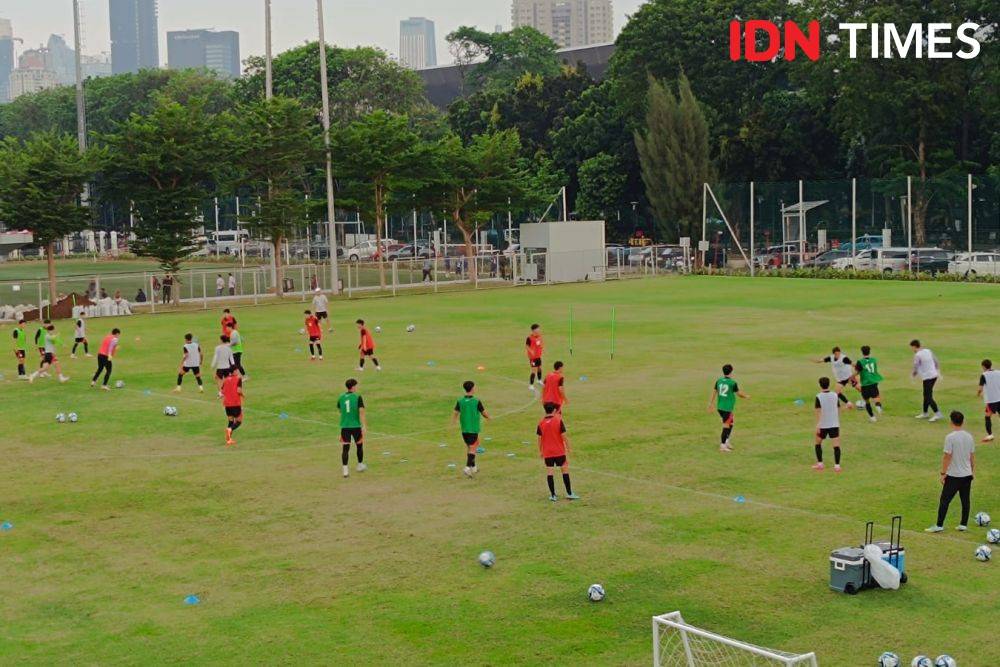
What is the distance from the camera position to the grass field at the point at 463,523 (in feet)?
49.1

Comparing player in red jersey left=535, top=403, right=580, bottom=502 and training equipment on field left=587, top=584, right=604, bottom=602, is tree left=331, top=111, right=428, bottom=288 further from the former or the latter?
training equipment on field left=587, top=584, right=604, bottom=602

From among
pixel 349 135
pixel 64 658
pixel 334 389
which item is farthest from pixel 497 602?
pixel 349 135

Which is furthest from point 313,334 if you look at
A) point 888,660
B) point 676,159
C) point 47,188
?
point 676,159

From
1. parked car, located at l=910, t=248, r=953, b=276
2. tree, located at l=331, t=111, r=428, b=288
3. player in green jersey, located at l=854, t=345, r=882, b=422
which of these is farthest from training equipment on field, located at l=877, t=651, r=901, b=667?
parked car, located at l=910, t=248, r=953, b=276

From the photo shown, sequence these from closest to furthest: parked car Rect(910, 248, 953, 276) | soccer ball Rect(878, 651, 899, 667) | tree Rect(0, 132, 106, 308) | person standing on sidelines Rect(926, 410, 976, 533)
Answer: soccer ball Rect(878, 651, 899, 667) < person standing on sidelines Rect(926, 410, 976, 533) < tree Rect(0, 132, 106, 308) < parked car Rect(910, 248, 953, 276)

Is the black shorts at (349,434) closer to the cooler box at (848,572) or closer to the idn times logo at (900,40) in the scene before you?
the cooler box at (848,572)

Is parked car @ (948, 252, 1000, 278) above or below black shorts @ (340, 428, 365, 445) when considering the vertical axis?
above

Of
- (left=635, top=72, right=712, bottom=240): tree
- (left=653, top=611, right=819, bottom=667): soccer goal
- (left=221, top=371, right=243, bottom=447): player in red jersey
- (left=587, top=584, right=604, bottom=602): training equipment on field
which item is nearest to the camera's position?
(left=653, top=611, right=819, bottom=667): soccer goal

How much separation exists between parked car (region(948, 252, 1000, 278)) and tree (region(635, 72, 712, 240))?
68.4ft

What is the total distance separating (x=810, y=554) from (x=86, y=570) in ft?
33.5

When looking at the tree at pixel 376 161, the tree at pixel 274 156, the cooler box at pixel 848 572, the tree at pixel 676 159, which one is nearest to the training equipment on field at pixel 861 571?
the cooler box at pixel 848 572

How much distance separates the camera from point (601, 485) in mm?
22266

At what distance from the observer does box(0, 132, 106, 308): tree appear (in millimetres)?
59594

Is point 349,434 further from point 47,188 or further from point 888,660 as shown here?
point 47,188
